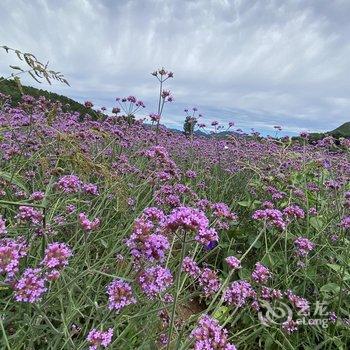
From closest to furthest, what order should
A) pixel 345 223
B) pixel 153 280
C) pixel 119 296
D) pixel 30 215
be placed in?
pixel 119 296 < pixel 153 280 < pixel 30 215 < pixel 345 223

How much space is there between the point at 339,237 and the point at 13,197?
2626 millimetres

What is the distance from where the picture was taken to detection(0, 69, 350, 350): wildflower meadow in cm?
164

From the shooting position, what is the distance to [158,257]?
1.62 meters

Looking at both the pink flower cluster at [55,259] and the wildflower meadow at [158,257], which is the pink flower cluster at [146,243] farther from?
the pink flower cluster at [55,259]

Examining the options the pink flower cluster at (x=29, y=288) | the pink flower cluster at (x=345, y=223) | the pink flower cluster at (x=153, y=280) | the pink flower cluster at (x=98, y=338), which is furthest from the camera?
the pink flower cluster at (x=345, y=223)

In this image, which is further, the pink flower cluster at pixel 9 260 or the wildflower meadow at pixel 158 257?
the wildflower meadow at pixel 158 257

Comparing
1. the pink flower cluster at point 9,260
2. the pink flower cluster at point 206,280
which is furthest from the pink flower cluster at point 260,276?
the pink flower cluster at point 9,260

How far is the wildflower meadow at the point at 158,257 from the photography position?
5.37 ft

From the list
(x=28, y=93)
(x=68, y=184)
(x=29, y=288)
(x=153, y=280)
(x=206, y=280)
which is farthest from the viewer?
(x=28, y=93)

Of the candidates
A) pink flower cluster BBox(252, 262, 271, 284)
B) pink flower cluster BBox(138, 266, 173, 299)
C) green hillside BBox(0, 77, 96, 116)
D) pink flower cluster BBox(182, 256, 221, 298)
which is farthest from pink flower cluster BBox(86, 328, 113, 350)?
green hillside BBox(0, 77, 96, 116)

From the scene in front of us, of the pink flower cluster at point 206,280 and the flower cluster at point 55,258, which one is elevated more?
the flower cluster at point 55,258

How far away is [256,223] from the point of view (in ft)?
13.6

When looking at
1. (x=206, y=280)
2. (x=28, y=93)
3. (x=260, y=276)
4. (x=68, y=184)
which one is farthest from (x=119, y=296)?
(x=28, y=93)

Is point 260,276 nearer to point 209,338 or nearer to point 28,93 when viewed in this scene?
point 209,338
